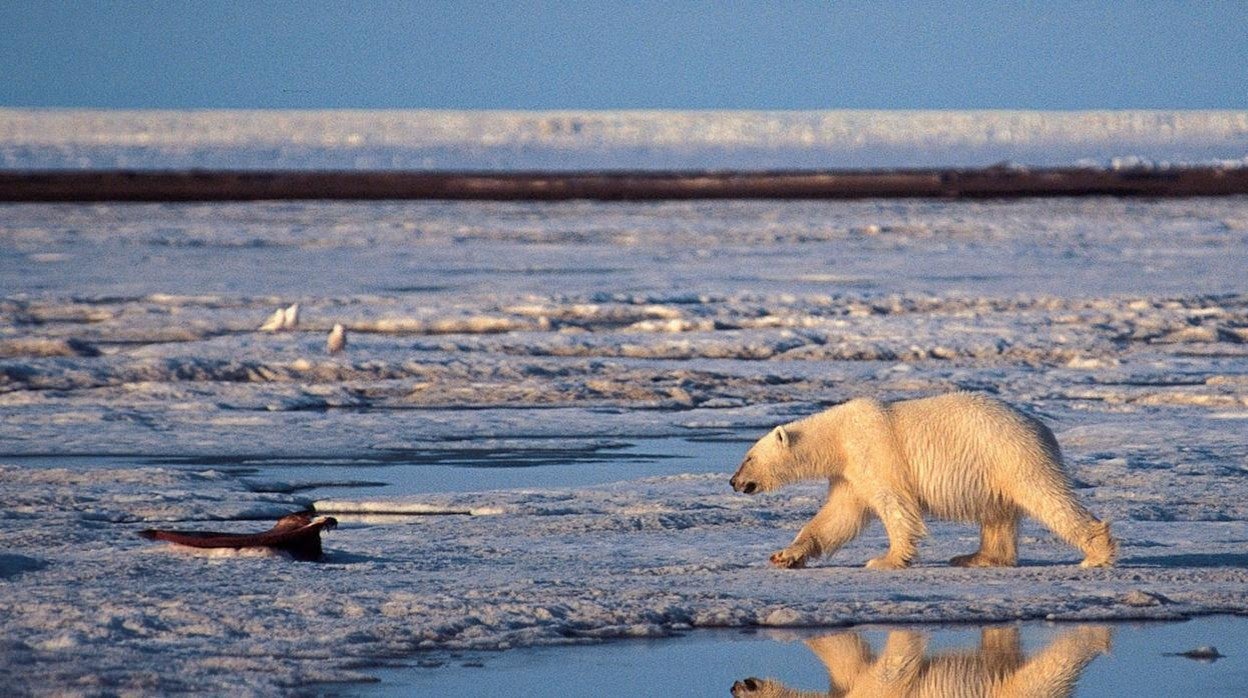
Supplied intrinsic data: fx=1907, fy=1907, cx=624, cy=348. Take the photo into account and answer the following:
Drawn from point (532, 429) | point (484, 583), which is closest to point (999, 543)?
point (484, 583)

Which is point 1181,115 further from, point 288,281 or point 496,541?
point 496,541

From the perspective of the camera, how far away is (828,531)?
20.3 ft

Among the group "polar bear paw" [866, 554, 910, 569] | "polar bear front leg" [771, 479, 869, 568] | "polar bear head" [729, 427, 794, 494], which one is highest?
"polar bear head" [729, 427, 794, 494]

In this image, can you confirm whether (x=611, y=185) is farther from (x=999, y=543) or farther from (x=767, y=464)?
(x=999, y=543)

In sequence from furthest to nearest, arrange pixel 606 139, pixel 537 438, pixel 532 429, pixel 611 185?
1. pixel 606 139
2. pixel 611 185
3. pixel 532 429
4. pixel 537 438

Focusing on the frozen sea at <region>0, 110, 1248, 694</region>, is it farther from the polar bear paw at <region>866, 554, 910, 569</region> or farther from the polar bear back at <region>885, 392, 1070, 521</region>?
the polar bear back at <region>885, 392, 1070, 521</region>

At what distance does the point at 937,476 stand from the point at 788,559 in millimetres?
546

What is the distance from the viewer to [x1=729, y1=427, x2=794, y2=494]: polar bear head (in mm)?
6379

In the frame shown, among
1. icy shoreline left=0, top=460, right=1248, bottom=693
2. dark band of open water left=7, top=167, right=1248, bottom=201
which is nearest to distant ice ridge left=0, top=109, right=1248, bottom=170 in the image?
dark band of open water left=7, top=167, right=1248, bottom=201

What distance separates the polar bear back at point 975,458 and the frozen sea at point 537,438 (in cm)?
25

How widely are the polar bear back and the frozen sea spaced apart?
25cm

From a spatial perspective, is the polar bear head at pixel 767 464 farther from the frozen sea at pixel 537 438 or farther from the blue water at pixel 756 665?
the blue water at pixel 756 665

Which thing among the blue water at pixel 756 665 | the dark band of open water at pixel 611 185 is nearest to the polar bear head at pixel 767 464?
the blue water at pixel 756 665

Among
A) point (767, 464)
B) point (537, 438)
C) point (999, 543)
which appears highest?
point (767, 464)
